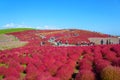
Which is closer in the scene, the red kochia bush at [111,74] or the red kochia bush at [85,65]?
the red kochia bush at [111,74]

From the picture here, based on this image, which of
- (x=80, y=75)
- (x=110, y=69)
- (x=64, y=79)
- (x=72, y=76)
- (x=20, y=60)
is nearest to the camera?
(x=110, y=69)

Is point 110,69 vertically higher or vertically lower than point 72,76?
higher

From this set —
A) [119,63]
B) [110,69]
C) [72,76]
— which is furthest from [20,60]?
[110,69]

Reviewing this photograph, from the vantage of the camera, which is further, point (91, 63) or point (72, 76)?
point (91, 63)

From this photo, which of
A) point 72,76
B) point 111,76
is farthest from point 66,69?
point 111,76

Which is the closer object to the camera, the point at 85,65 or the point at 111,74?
the point at 111,74

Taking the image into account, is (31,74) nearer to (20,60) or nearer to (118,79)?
(118,79)

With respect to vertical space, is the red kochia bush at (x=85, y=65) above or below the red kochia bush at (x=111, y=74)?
below

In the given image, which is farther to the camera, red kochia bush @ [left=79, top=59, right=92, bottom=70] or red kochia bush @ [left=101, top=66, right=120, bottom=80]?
red kochia bush @ [left=79, top=59, right=92, bottom=70]

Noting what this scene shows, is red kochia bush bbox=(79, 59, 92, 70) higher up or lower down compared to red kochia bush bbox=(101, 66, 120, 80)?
lower down

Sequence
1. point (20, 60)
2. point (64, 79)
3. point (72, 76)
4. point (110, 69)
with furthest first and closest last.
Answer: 1. point (20, 60)
2. point (72, 76)
3. point (64, 79)
4. point (110, 69)

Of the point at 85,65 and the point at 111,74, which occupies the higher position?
the point at 111,74
